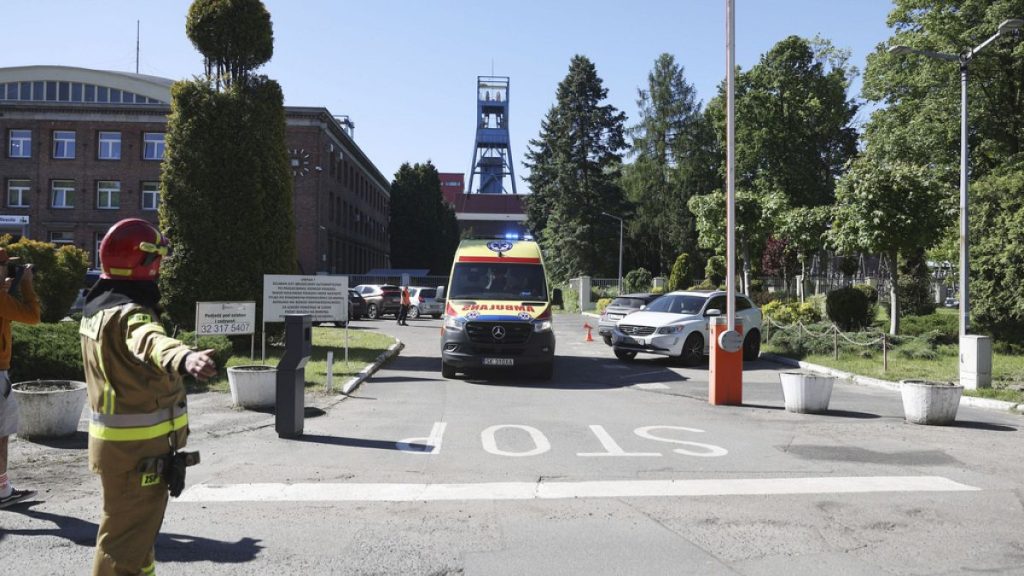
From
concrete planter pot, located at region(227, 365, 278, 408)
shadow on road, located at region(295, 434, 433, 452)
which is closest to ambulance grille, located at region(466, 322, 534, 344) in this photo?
concrete planter pot, located at region(227, 365, 278, 408)

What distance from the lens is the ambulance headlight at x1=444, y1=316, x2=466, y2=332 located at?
1414 cm

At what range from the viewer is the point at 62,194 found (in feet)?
158

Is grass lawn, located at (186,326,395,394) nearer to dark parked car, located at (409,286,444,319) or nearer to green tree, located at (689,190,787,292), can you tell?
dark parked car, located at (409,286,444,319)

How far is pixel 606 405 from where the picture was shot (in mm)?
11664

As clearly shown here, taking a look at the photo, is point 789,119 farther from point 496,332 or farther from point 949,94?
point 496,332

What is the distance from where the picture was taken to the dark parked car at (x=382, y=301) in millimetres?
38406

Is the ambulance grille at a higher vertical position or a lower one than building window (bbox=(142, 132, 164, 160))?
lower

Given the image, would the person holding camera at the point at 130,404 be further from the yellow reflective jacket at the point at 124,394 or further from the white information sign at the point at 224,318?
the white information sign at the point at 224,318

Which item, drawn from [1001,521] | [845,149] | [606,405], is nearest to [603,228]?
[845,149]

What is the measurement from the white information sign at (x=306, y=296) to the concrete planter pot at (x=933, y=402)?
9839mm

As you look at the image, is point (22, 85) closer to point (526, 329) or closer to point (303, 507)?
point (526, 329)

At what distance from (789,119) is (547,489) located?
158 feet

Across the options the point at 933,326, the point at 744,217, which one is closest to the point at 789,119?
the point at 744,217

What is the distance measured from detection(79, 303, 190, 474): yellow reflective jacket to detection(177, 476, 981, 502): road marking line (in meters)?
2.84
